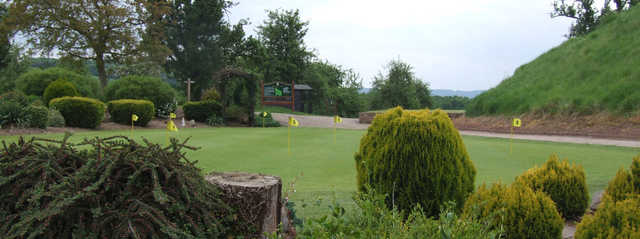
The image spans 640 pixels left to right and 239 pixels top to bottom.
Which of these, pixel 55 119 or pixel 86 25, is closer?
pixel 55 119

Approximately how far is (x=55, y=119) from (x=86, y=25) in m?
14.8

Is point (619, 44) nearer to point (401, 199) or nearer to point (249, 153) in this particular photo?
point (249, 153)

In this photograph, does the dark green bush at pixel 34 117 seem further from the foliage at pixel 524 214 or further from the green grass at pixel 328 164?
the foliage at pixel 524 214

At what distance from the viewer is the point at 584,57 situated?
21.5 metres

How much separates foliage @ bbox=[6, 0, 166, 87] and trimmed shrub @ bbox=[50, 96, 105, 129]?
13.7 metres

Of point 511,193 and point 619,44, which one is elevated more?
point 619,44

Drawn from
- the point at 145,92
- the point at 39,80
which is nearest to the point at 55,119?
the point at 145,92

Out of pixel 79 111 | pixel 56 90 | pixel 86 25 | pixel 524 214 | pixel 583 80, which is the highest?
pixel 86 25

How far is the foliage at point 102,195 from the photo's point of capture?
5.78ft

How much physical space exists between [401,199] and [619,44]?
22996mm

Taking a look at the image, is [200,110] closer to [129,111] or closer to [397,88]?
[129,111]

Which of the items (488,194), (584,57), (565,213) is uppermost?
(584,57)

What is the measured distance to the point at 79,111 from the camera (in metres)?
15.8

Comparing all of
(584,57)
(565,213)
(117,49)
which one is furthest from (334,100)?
(565,213)
